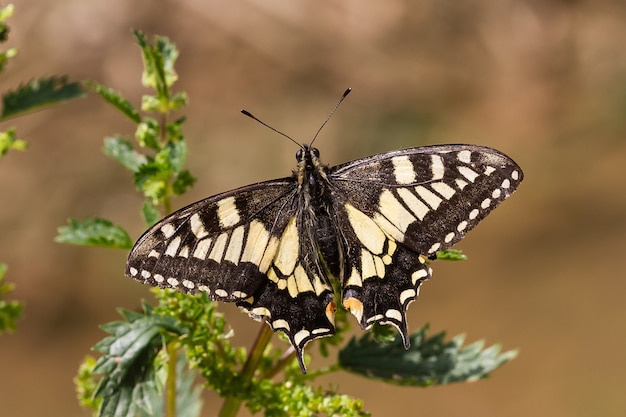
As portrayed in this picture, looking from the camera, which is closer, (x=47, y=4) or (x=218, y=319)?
(x=218, y=319)

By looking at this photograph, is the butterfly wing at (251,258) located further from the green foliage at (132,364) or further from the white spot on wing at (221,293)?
the green foliage at (132,364)

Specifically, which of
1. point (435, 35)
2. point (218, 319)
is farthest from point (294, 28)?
point (218, 319)

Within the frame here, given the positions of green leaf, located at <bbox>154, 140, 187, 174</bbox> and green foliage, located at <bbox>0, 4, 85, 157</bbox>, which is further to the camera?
green foliage, located at <bbox>0, 4, 85, 157</bbox>

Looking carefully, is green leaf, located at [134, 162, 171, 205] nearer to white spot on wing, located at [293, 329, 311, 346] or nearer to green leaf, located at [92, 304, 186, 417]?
green leaf, located at [92, 304, 186, 417]

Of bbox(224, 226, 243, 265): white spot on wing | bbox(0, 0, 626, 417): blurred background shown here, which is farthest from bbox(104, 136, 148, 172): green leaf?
bbox(0, 0, 626, 417): blurred background

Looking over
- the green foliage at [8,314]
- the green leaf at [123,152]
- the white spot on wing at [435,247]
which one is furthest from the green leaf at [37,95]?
the white spot on wing at [435,247]

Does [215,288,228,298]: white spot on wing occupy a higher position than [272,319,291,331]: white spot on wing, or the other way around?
[215,288,228,298]: white spot on wing

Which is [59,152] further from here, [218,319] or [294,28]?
[218,319]
